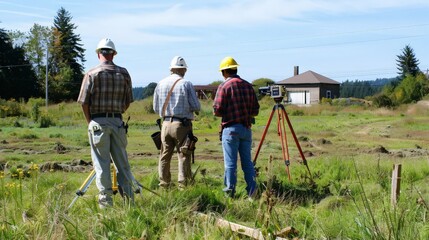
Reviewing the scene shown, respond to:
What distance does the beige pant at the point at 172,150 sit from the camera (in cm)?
804

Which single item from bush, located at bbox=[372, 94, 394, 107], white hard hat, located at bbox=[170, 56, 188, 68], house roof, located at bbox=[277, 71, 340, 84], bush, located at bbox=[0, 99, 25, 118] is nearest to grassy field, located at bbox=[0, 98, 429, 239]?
white hard hat, located at bbox=[170, 56, 188, 68]

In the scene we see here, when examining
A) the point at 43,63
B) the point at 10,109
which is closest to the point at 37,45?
the point at 43,63

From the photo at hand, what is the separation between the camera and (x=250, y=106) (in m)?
7.86

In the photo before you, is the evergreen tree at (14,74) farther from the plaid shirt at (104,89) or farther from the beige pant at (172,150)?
the plaid shirt at (104,89)

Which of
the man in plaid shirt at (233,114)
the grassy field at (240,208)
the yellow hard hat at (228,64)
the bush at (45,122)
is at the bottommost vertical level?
the bush at (45,122)

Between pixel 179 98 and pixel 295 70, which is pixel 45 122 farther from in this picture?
pixel 295 70

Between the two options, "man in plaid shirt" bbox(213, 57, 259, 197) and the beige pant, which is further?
the beige pant

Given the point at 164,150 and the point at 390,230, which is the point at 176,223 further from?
the point at 164,150

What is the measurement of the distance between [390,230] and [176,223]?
1.96m

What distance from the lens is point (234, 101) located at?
7.74 meters

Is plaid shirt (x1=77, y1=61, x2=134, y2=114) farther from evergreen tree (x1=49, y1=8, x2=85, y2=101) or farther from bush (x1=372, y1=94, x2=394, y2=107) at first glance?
evergreen tree (x1=49, y1=8, x2=85, y2=101)

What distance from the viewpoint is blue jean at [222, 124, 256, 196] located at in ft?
25.3

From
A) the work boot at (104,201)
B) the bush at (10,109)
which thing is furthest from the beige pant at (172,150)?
the bush at (10,109)

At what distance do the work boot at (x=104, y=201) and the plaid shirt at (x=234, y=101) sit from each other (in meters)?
2.02
